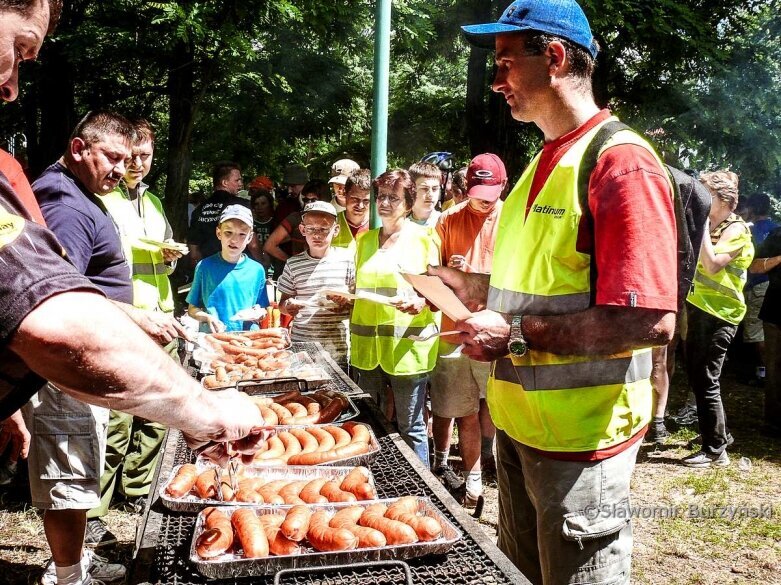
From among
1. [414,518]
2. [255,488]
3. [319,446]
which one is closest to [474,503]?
[319,446]

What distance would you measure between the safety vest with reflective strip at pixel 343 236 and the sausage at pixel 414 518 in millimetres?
3187

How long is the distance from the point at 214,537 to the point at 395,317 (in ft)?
8.38

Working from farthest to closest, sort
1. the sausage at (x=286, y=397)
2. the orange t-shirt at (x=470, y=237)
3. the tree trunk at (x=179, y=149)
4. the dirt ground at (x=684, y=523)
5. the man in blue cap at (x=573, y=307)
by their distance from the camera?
the tree trunk at (x=179, y=149), the orange t-shirt at (x=470, y=237), the dirt ground at (x=684, y=523), the sausage at (x=286, y=397), the man in blue cap at (x=573, y=307)

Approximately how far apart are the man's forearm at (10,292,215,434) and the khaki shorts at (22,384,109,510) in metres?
2.14

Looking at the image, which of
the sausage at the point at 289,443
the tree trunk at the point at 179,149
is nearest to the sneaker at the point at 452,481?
the sausage at the point at 289,443

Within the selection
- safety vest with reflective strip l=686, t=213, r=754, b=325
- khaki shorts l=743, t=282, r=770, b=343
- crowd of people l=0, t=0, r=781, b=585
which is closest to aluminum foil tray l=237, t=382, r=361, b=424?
crowd of people l=0, t=0, r=781, b=585

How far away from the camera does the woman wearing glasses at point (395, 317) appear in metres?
4.39

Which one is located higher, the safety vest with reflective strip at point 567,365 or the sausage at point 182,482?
the safety vest with reflective strip at point 567,365

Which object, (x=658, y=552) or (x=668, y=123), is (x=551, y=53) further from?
(x=668, y=123)

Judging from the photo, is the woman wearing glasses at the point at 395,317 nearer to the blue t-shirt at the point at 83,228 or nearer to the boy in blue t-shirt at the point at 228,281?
the boy in blue t-shirt at the point at 228,281

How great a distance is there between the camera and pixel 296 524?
2039 mm

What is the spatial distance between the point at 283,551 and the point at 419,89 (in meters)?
A: 16.4

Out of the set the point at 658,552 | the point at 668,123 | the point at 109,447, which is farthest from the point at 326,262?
the point at 668,123

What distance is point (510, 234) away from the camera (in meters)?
2.27
